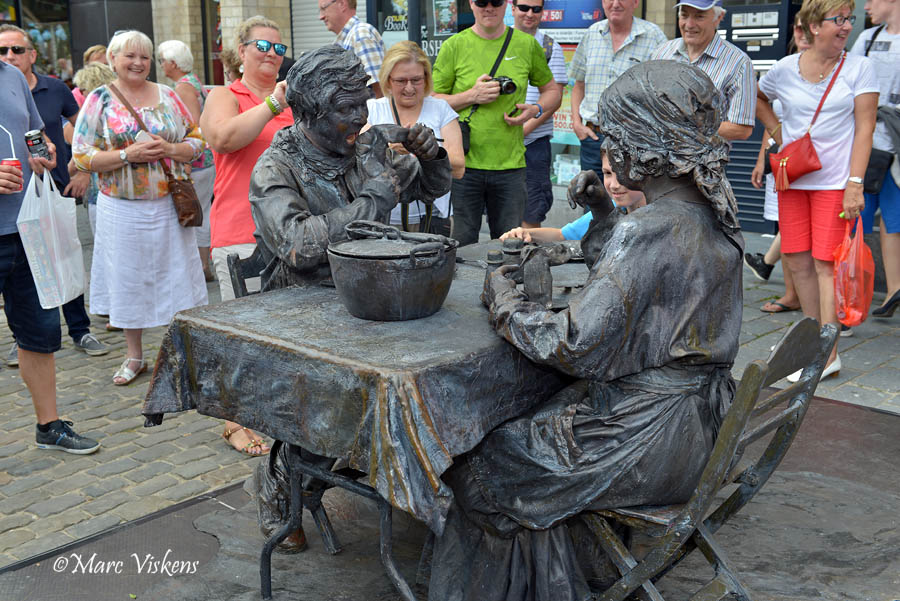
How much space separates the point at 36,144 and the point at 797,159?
3.91 m

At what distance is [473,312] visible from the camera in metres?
2.87

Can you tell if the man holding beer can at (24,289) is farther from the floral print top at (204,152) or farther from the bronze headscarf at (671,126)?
→ the bronze headscarf at (671,126)

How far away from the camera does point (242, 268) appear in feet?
12.0

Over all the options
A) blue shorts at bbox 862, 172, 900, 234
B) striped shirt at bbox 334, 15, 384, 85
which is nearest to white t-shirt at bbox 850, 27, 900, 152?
blue shorts at bbox 862, 172, 900, 234

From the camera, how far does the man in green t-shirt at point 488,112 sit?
20.0 feet

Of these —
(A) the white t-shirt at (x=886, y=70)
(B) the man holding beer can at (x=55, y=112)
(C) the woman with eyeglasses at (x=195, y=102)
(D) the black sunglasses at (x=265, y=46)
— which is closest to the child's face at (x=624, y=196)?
(D) the black sunglasses at (x=265, y=46)

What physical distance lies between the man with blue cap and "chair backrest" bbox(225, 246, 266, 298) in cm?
297

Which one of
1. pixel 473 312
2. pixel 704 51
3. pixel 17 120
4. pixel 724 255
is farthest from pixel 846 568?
pixel 17 120

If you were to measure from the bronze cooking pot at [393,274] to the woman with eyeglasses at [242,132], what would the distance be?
1.96 m

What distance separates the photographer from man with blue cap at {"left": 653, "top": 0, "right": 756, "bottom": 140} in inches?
217

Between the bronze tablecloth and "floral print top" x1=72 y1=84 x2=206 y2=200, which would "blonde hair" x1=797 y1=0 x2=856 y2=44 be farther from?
"floral print top" x1=72 y1=84 x2=206 y2=200

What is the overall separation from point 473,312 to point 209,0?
12.7 metres

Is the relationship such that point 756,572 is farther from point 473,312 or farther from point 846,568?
point 473,312

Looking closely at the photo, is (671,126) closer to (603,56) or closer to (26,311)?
(26,311)
